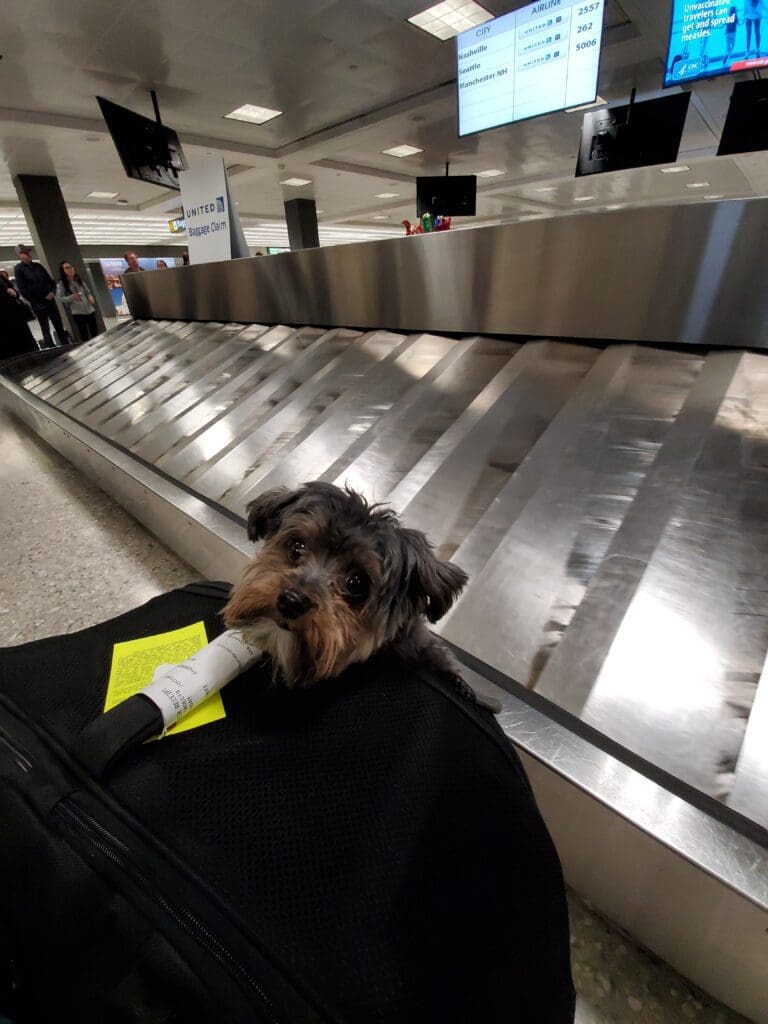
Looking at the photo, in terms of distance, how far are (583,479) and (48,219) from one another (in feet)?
43.4

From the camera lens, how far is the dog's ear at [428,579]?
32.3 inches

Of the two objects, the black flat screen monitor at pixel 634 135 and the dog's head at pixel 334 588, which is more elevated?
the black flat screen monitor at pixel 634 135

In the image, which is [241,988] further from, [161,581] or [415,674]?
[161,581]

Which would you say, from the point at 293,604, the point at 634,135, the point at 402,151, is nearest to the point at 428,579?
the point at 293,604

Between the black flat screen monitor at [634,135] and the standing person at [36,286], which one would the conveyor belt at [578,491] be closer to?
the black flat screen monitor at [634,135]

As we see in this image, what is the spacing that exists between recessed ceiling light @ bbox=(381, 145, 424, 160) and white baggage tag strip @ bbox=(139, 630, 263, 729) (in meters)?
11.9

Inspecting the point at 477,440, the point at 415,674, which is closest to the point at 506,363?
the point at 477,440

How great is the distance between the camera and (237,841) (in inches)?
20.7

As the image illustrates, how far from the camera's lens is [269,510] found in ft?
3.25

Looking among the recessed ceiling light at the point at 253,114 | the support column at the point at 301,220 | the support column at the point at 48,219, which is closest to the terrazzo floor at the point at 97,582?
the recessed ceiling light at the point at 253,114

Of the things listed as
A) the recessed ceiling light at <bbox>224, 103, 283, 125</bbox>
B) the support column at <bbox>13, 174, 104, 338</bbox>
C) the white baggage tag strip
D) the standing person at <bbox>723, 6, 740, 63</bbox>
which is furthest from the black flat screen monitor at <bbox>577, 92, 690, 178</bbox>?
the support column at <bbox>13, 174, 104, 338</bbox>

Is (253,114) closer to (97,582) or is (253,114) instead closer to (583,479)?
(97,582)

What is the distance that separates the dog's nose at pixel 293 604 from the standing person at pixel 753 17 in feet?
18.7

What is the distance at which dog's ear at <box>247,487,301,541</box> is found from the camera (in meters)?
0.96
